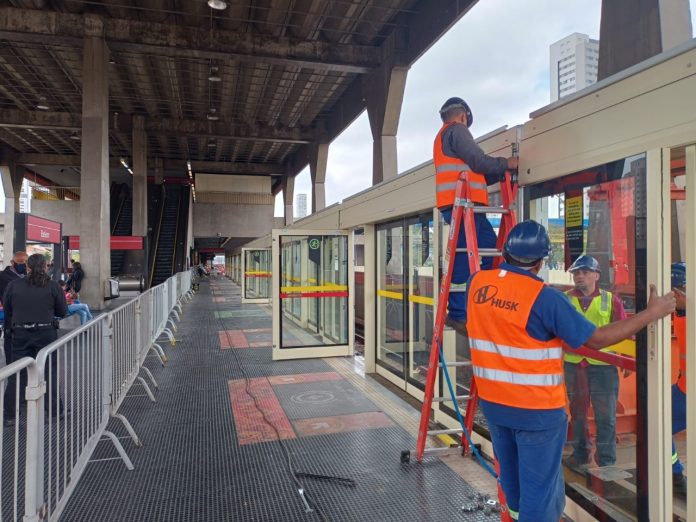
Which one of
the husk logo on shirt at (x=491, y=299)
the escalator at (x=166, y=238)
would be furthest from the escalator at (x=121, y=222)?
the husk logo on shirt at (x=491, y=299)

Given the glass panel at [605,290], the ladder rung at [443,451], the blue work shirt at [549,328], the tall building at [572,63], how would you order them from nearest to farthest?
1. the blue work shirt at [549,328]
2. the glass panel at [605,290]
3. the ladder rung at [443,451]
4. the tall building at [572,63]

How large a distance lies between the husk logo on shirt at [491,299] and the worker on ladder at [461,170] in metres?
0.82

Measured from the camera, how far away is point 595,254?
111 inches

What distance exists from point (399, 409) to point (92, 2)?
10.7 metres

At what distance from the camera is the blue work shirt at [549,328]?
77.8 inches

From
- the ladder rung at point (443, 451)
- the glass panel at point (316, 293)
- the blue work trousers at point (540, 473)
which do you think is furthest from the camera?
the glass panel at point (316, 293)

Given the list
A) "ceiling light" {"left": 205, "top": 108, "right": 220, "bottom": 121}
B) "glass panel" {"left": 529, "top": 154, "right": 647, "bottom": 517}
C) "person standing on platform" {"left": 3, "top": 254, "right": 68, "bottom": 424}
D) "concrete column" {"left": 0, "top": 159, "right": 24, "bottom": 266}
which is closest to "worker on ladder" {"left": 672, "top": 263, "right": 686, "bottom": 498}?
"glass panel" {"left": 529, "top": 154, "right": 647, "bottom": 517}

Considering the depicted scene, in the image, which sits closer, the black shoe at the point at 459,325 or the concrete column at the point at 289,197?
the black shoe at the point at 459,325

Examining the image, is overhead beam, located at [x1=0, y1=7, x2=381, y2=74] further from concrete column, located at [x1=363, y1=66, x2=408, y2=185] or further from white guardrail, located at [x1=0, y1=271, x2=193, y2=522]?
white guardrail, located at [x1=0, y1=271, x2=193, y2=522]

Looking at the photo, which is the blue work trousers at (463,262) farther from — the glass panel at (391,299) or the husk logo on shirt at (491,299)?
the glass panel at (391,299)

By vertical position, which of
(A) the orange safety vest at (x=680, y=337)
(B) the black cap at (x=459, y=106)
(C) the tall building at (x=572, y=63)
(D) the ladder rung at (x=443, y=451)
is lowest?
(D) the ladder rung at (x=443, y=451)

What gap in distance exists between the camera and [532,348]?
2.07 meters

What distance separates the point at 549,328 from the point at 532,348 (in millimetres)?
119

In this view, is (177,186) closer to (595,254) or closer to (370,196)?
(370,196)
